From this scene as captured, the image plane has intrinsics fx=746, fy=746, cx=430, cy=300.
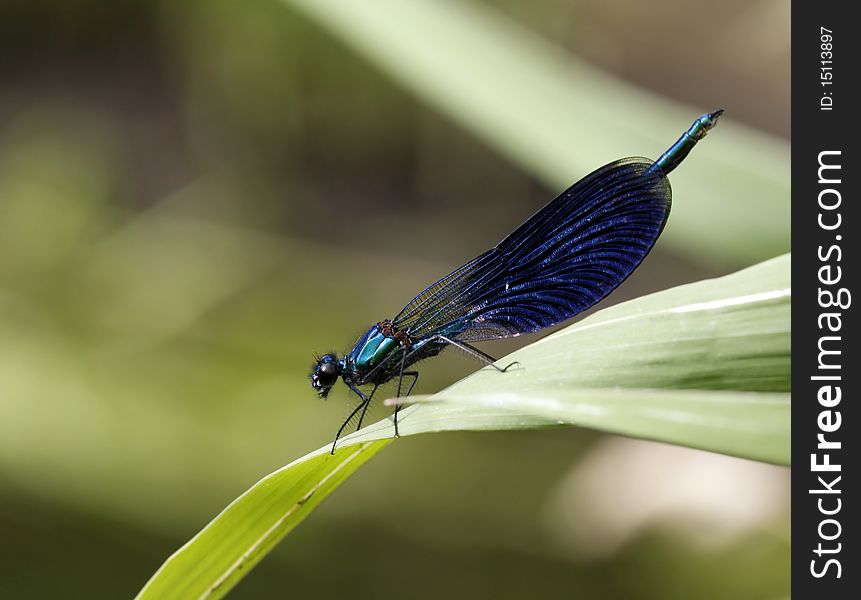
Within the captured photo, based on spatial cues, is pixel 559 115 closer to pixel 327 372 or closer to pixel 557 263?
pixel 557 263

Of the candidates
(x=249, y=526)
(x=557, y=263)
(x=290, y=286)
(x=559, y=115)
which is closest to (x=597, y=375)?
(x=249, y=526)

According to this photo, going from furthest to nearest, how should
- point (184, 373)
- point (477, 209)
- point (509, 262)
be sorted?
point (477, 209) < point (184, 373) < point (509, 262)

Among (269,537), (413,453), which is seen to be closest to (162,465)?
(413,453)

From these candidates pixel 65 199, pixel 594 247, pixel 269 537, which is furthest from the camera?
pixel 65 199

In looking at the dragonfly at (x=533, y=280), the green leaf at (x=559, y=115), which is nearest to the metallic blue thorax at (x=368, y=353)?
the dragonfly at (x=533, y=280)

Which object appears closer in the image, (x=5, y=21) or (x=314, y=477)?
(x=314, y=477)
